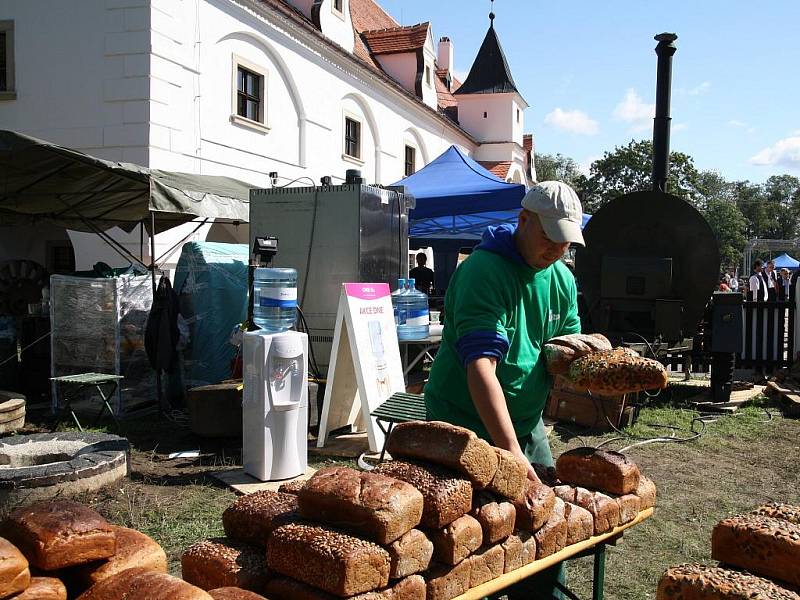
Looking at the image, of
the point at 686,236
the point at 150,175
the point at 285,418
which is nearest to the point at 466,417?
the point at 285,418

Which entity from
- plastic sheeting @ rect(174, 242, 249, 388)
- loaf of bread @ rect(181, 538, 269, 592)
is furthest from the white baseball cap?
plastic sheeting @ rect(174, 242, 249, 388)

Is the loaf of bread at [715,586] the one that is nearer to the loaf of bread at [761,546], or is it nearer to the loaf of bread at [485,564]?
the loaf of bread at [761,546]

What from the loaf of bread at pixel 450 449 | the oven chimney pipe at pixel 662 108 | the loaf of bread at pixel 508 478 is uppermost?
the oven chimney pipe at pixel 662 108

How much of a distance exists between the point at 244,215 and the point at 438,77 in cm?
3124

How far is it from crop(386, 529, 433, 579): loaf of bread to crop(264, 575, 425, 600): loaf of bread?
3 cm

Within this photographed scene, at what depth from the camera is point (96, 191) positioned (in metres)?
10.1

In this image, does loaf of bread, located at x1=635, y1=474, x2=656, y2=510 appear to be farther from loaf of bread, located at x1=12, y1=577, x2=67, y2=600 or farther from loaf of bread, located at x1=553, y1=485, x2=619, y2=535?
loaf of bread, located at x1=12, y1=577, x2=67, y2=600

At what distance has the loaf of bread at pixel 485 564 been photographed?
2.17 metres

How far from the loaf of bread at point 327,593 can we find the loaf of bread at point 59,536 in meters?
0.48

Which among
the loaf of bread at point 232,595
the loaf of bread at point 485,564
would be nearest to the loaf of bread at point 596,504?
the loaf of bread at point 485,564

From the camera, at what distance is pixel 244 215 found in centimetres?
1012

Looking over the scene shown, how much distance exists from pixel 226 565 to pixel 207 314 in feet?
27.0

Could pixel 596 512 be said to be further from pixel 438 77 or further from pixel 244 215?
pixel 438 77

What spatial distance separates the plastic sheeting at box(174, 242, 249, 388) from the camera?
32.7ft
